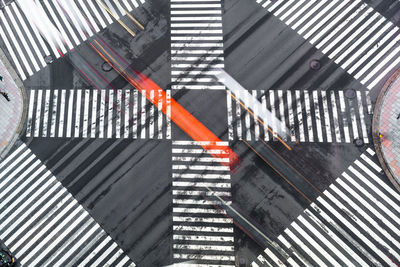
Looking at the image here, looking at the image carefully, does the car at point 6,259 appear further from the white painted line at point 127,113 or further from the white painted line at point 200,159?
the white painted line at point 200,159

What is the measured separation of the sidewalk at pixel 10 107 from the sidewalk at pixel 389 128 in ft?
81.7

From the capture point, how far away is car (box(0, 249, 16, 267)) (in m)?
19.2

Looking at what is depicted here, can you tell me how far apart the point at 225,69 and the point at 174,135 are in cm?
624

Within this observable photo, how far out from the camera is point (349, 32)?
77.0ft

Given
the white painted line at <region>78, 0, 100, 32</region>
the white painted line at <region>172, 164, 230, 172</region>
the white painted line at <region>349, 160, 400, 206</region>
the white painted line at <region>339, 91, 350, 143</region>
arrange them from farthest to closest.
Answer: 1. the white painted line at <region>78, 0, 100, 32</region>
2. the white painted line at <region>339, 91, 350, 143</region>
3. the white painted line at <region>172, 164, 230, 172</region>
4. the white painted line at <region>349, 160, 400, 206</region>

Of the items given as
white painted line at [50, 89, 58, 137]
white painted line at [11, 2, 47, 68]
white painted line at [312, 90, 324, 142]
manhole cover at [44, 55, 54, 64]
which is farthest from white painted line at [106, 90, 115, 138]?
white painted line at [312, 90, 324, 142]

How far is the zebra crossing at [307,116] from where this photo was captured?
2144cm

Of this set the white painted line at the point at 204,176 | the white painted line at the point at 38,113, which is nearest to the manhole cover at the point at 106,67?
the white painted line at the point at 38,113

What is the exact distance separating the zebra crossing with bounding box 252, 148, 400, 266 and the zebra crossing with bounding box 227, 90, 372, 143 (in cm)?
282

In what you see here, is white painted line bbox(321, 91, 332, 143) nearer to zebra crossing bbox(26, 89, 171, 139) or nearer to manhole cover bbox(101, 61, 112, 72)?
zebra crossing bbox(26, 89, 171, 139)

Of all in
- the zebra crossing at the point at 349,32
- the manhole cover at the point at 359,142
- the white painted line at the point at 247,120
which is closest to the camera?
the manhole cover at the point at 359,142

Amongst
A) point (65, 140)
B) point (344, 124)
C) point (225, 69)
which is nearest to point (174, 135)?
point (225, 69)

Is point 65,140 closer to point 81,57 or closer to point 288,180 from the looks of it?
point 81,57

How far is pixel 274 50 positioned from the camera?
916 inches
